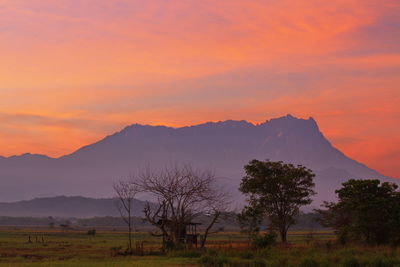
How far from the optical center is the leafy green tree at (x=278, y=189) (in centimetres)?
6800

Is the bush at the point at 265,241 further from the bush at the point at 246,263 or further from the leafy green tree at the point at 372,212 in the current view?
the bush at the point at 246,263

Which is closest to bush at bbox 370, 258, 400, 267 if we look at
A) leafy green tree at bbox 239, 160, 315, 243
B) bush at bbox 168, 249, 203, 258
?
bush at bbox 168, 249, 203, 258

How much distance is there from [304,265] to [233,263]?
489 cm

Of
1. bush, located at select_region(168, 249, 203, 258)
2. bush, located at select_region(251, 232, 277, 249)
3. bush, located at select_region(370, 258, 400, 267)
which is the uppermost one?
bush, located at select_region(251, 232, 277, 249)

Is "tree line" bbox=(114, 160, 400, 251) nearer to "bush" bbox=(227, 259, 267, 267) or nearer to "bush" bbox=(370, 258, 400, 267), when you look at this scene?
"bush" bbox=(227, 259, 267, 267)

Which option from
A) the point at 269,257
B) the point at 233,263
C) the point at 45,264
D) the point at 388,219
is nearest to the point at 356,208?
the point at 388,219

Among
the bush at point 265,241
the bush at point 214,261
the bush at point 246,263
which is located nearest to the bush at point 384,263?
the bush at point 246,263

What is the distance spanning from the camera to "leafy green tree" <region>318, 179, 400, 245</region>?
172ft

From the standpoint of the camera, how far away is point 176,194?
5847cm

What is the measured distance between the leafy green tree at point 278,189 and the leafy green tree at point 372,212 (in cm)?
1252

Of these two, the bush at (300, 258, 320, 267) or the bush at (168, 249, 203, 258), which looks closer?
the bush at (300, 258, 320, 267)

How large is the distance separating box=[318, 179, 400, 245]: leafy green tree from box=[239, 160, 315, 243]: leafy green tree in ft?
41.1

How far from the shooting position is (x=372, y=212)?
53.1 meters

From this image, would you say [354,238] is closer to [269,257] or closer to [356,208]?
[356,208]
